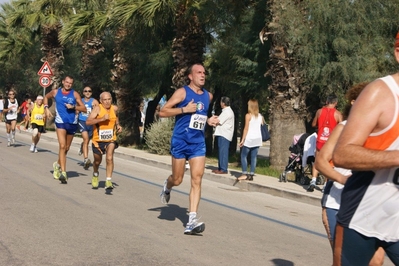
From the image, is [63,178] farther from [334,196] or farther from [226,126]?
[334,196]

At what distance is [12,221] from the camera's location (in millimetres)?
8867

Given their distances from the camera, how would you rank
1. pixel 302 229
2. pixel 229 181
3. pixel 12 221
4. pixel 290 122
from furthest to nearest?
pixel 290 122
pixel 229 181
pixel 302 229
pixel 12 221

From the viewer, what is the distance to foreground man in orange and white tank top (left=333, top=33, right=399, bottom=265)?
3213 millimetres

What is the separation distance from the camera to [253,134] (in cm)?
1574

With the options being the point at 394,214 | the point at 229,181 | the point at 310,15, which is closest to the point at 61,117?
the point at 229,181

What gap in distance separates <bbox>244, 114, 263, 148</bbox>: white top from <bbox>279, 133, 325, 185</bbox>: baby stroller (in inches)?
31.2

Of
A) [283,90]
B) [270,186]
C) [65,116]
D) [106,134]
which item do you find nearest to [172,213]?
[106,134]

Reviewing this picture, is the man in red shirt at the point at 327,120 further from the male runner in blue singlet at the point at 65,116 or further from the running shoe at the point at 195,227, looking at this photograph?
the running shoe at the point at 195,227

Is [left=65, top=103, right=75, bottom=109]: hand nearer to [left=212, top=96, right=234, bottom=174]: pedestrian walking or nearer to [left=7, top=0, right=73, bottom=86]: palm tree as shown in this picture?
[left=212, top=96, right=234, bottom=174]: pedestrian walking

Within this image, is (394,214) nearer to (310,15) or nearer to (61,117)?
(61,117)

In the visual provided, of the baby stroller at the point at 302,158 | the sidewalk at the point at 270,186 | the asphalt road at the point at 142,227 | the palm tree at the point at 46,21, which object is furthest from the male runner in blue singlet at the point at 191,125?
the palm tree at the point at 46,21

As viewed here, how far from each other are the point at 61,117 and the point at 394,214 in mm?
11066

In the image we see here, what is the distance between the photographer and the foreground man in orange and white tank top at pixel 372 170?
321 cm

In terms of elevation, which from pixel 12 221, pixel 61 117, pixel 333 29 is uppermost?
pixel 333 29
